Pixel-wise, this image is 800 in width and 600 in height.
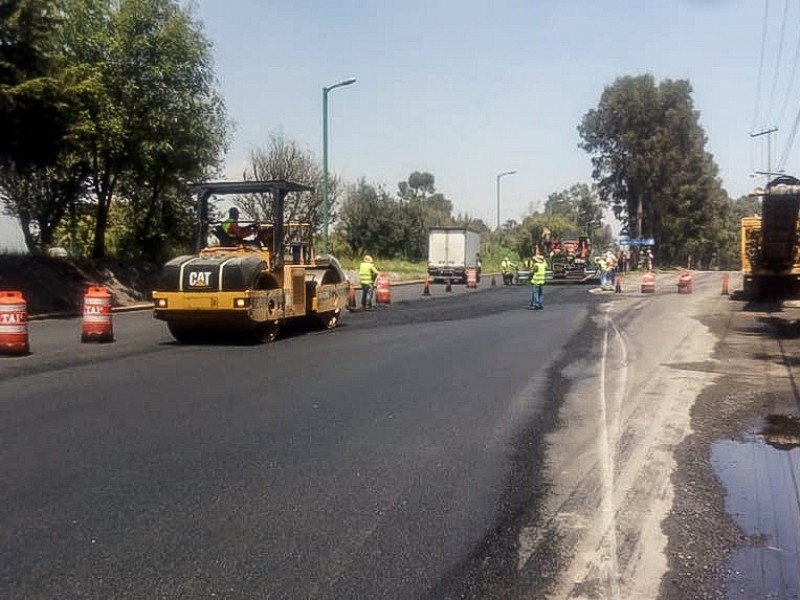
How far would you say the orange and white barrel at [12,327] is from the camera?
14.5m

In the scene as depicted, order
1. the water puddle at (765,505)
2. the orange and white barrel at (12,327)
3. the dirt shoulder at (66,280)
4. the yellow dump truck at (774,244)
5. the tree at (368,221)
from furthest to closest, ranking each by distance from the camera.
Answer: the tree at (368,221)
the dirt shoulder at (66,280)
the yellow dump truck at (774,244)
the orange and white barrel at (12,327)
the water puddle at (765,505)

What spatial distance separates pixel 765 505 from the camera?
6605 mm

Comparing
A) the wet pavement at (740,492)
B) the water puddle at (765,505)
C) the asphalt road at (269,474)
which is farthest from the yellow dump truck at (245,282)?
the water puddle at (765,505)

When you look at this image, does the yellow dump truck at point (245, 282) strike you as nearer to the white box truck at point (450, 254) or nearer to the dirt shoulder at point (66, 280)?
the dirt shoulder at point (66, 280)

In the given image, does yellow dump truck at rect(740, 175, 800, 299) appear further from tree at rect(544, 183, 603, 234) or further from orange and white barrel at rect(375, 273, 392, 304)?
tree at rect(544, 183, 603, 234)

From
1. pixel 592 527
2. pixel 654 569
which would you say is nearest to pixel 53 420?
pixel 592 527

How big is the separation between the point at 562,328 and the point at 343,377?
871 cm

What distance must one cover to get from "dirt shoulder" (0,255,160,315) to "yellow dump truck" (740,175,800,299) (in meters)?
18.4

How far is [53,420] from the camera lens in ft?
30.2

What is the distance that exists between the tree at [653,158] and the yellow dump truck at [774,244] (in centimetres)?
3851

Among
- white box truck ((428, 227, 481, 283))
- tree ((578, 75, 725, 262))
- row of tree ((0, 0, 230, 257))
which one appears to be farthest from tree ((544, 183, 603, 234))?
row of tree ((0, 0, 230, 257))

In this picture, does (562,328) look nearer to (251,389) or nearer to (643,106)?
(251,389)

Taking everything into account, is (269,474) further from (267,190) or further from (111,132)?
(111,132)

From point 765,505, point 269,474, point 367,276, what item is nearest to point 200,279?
point 269,474
